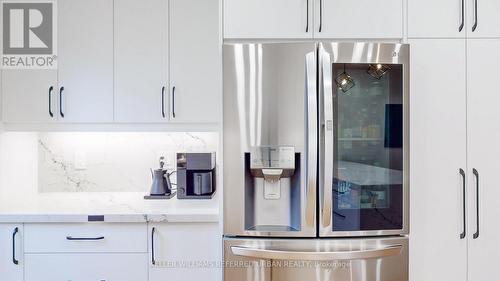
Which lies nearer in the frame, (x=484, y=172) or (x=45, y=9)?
(x=484, y=172)

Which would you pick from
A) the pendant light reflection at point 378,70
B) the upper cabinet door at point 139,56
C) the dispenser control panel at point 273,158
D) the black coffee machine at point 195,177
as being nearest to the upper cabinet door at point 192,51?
the upper cabinet door at point 139,56

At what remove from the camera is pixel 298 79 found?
4.67 feet

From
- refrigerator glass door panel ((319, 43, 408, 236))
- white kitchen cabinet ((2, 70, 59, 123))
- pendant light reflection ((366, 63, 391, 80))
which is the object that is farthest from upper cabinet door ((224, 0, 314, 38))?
white kitchen cabinet ((2, 70, 59, 123))

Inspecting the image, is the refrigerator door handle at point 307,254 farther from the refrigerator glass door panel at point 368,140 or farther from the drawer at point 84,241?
the drawer at point 84,241

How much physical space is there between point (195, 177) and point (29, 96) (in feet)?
3.64

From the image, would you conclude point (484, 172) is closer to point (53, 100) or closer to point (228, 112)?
point (228, 112)

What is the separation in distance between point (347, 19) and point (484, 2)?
66 centimetres

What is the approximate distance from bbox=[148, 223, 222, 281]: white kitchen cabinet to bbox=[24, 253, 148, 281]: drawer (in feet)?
0.24

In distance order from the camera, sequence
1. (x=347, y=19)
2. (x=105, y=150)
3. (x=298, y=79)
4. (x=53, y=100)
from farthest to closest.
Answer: (x=105, y=150), (x=53, y=100), (x=347, y=19), (x=298, y=79)

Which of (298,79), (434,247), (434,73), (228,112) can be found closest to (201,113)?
(228,112)

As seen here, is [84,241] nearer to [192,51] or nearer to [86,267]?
[86,267]

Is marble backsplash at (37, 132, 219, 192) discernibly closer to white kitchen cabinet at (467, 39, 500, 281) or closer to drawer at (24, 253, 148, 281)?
drawer at (24, 253, 148, 281)

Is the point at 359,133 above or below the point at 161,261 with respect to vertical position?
above

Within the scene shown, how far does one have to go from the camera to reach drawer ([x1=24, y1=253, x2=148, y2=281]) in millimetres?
1682
